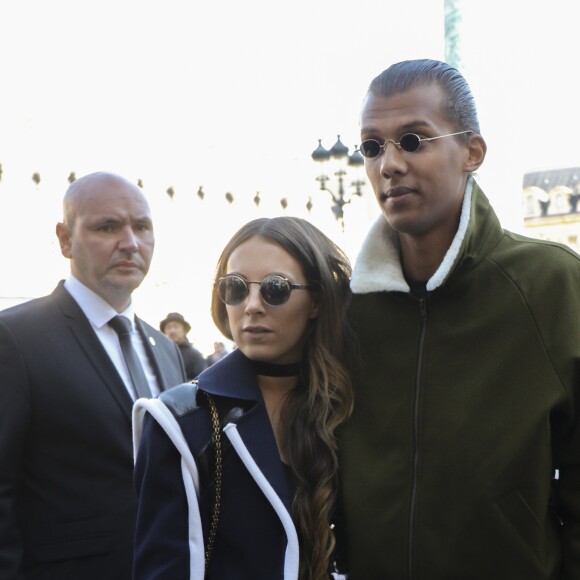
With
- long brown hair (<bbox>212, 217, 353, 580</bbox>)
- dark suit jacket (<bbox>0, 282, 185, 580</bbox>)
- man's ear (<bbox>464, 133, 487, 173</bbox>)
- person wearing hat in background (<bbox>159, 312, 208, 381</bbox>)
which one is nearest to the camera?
long brown hair (<bbox>212, 217, 353, 580</bbox>)

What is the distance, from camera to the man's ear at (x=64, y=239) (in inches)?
144

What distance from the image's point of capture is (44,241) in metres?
20.9

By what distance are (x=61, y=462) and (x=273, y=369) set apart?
106cm

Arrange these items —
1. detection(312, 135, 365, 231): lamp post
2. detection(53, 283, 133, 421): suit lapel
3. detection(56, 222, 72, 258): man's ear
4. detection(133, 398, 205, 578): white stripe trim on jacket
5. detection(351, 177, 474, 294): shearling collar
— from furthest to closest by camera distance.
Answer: detection(312, 135, 365, 231): lamp post, detection(56, 222, 72, 258): man's ear, detection(53, 283, 133, 421): suit lapel, detection(351, 177, 474, 294): shearling collar, detection(133, 398, 205, 578): white stripe trim on jacket

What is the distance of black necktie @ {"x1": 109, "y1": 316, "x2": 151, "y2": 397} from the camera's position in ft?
11.6

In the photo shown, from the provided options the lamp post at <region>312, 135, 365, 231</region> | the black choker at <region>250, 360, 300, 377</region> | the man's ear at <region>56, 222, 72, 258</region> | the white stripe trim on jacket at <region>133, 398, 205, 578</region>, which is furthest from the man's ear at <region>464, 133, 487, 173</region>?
the lamp post at <region>312, 135, 365, 231</region>

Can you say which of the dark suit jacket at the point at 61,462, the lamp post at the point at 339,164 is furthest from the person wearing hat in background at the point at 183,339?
the dark suit jacket at the point at 61,462

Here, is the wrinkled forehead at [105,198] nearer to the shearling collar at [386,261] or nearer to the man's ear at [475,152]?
the shearling collar at [386,261]

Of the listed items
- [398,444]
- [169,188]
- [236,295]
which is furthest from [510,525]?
[169,188]

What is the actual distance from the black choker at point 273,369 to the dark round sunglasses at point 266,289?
0.16 m

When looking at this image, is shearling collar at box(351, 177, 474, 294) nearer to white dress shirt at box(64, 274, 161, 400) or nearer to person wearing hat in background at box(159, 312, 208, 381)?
white dress shirt at box(64, 274, 161, 400)

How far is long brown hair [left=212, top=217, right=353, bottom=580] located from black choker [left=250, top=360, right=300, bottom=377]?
30mm

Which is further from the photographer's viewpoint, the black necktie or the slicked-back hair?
the black necktie

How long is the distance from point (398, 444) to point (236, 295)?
0.52 m
